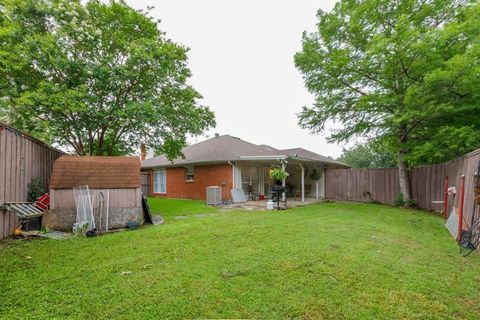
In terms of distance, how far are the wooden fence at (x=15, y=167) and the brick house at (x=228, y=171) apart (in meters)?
7.40

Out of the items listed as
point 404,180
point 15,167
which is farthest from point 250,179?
point 15,167

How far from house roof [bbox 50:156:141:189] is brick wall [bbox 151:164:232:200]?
21.1 feet

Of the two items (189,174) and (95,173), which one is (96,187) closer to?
(95,173)

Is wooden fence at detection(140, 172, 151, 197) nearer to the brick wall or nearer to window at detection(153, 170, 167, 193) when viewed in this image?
window at detection(153, 170, 167, 193)

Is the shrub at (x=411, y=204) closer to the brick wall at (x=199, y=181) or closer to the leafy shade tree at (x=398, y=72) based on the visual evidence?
the leafy shade tree at (x=398, y=72)

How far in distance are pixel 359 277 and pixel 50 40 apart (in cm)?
1073

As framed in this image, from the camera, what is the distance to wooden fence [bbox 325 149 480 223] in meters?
6.14

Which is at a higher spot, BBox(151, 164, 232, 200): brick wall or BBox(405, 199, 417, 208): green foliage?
BBox(151, 164, 232, 200): brick wall

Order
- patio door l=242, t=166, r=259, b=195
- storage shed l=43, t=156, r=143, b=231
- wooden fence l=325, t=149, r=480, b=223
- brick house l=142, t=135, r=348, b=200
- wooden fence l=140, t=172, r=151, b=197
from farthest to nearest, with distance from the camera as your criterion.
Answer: wooden fence l=140, t=172, r=151, b=197 < patio door l=242, t=166, r=259, b=195 < brick house l=142, t=135, r=348, b=200 < storage shed l=43, t=156, r=143, b=231 < wooden fence l=325, t=149, r=480, b=223

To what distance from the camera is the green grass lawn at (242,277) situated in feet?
8.26

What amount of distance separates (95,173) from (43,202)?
1429mm

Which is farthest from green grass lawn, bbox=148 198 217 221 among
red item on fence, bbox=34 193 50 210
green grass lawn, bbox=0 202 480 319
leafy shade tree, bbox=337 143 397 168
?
leafy shade tree, bbox=337 143 397 168

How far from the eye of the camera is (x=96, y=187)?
680 centimetres

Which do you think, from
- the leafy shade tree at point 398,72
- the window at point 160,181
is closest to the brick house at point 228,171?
the window at point 160,181
